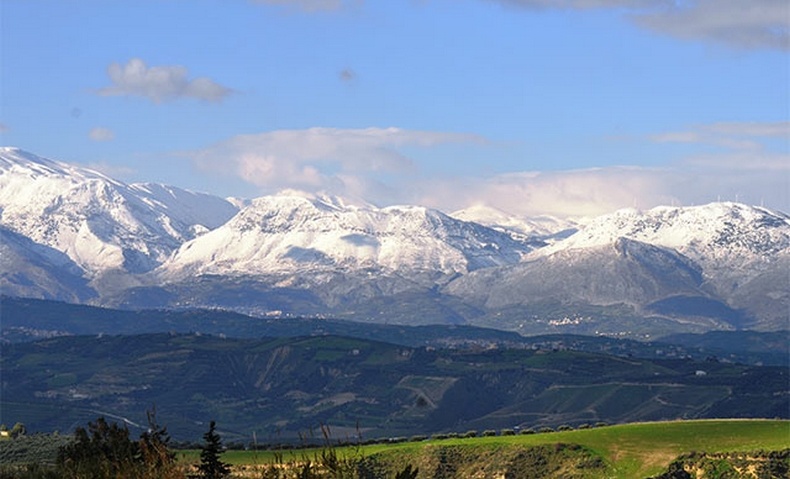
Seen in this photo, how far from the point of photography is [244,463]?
193m

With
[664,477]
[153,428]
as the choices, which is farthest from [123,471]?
[664,477]

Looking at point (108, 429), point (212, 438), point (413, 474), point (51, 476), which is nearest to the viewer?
point (413, 474)

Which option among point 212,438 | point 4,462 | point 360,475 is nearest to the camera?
point 360,475

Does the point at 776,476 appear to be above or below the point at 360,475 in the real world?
below

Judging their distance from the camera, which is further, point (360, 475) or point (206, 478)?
point (206, 478)

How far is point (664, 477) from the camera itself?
7820 inches

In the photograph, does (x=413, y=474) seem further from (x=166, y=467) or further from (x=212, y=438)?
(x=212, y=438)

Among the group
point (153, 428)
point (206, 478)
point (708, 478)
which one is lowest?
point (708, 478)

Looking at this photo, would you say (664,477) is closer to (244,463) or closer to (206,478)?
(244,463)

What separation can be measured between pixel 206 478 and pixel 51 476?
10.3 meters

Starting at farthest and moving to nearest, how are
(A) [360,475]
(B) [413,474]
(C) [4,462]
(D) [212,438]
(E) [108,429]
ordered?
(C) [4,462] < (E) [108,429] < (D) [212,438] < (A) [360,475] < (B) [413,474]

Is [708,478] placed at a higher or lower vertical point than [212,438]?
lower

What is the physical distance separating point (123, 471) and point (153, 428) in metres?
3.61

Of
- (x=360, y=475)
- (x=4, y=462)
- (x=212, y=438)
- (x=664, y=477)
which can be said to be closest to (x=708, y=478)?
(x=664, y=477)
